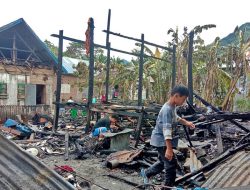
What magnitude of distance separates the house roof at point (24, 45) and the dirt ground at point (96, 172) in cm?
1365

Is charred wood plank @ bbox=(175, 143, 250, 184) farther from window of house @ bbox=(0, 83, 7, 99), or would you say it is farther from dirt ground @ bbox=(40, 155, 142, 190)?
window of house @ bbox=(0, 83, 7, 99)

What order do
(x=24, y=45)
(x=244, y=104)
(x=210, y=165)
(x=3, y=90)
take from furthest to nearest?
1. (x=24, y=45)
2. (x=3, y=90)
3. (x=244, y=104)
4. (x=210, y=165)

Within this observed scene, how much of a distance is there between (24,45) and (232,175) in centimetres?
1895

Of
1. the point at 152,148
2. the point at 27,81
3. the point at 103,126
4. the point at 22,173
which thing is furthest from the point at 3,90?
the point at 22,173

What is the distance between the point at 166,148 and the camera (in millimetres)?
4609

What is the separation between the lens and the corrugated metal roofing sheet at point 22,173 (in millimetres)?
2475

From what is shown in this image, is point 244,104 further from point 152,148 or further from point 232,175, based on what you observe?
point 232,175

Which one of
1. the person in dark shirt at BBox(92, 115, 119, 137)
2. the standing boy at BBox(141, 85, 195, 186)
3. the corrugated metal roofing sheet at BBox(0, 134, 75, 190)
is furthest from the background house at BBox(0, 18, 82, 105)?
the corrugated metal roofing sheet at BBox(0, 134, 75, 190)

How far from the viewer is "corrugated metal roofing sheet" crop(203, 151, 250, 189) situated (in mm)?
4194

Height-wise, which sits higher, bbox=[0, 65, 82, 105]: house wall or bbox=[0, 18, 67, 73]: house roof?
bbox=[0, 18, 67, 73]: house roof

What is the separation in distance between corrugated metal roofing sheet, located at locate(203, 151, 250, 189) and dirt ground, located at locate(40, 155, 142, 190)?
5.17 feet

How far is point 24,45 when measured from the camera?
812 inches

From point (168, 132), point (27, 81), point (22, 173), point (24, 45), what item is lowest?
point (22, 173)

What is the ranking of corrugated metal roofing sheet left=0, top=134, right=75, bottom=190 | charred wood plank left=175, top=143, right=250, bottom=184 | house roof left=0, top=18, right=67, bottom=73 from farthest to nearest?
1. house roof left=0, top=18, right=67, bottom=73
2. charred wood plank left=175, top=143, right=250, bottom=184
3. corrugated metal roofing sheet left=0, top=134, right=75, bottom=190
